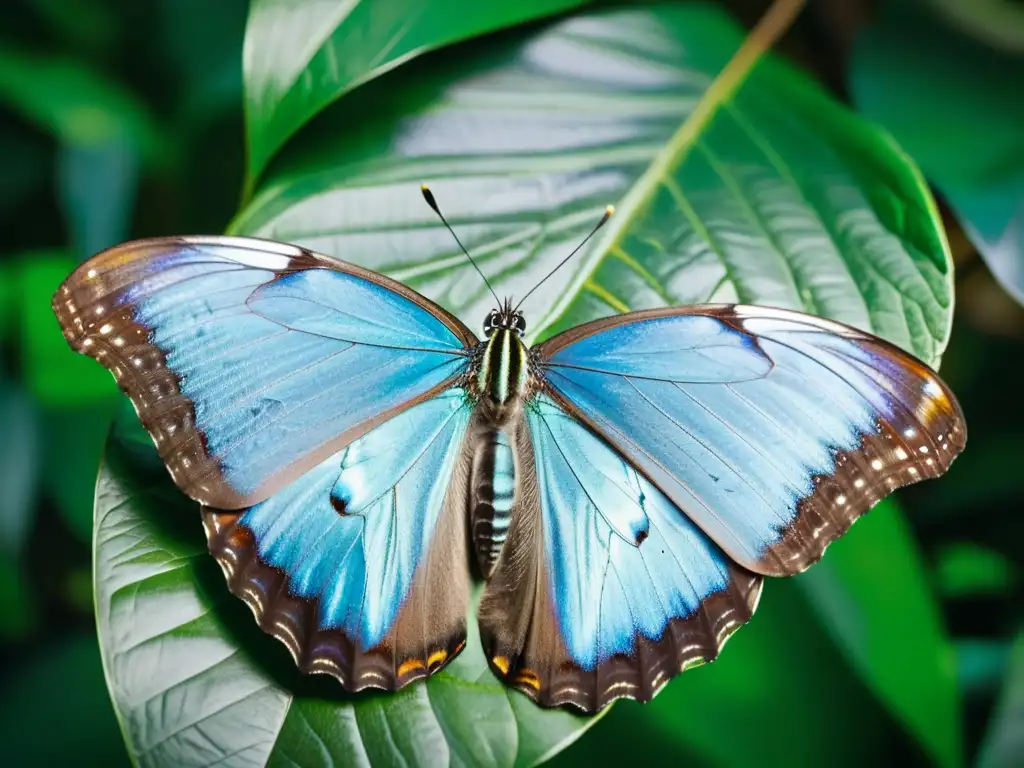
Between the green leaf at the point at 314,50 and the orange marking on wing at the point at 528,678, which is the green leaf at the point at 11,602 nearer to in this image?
the green leaf at the point at 314,50

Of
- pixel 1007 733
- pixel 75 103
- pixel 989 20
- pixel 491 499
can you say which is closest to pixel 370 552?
pixel 491 499

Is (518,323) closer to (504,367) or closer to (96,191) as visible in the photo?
(504,367)

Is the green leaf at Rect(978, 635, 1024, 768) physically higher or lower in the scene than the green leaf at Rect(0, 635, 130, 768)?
higher

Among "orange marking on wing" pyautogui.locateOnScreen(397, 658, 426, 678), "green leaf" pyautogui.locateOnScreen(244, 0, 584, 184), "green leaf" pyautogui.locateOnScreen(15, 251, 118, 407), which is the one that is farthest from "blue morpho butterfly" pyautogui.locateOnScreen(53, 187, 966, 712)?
"green leaf" pyautogui.locateOnScreen(15, 251, 118, 407)

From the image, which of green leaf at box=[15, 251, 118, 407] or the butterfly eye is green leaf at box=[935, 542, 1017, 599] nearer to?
the butterfly eye

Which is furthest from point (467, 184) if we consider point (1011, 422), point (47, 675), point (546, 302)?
point (47, 675)

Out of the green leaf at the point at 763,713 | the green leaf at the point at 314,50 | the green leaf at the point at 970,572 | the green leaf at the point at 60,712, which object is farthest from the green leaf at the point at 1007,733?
the green leaf at the point at 60,712
